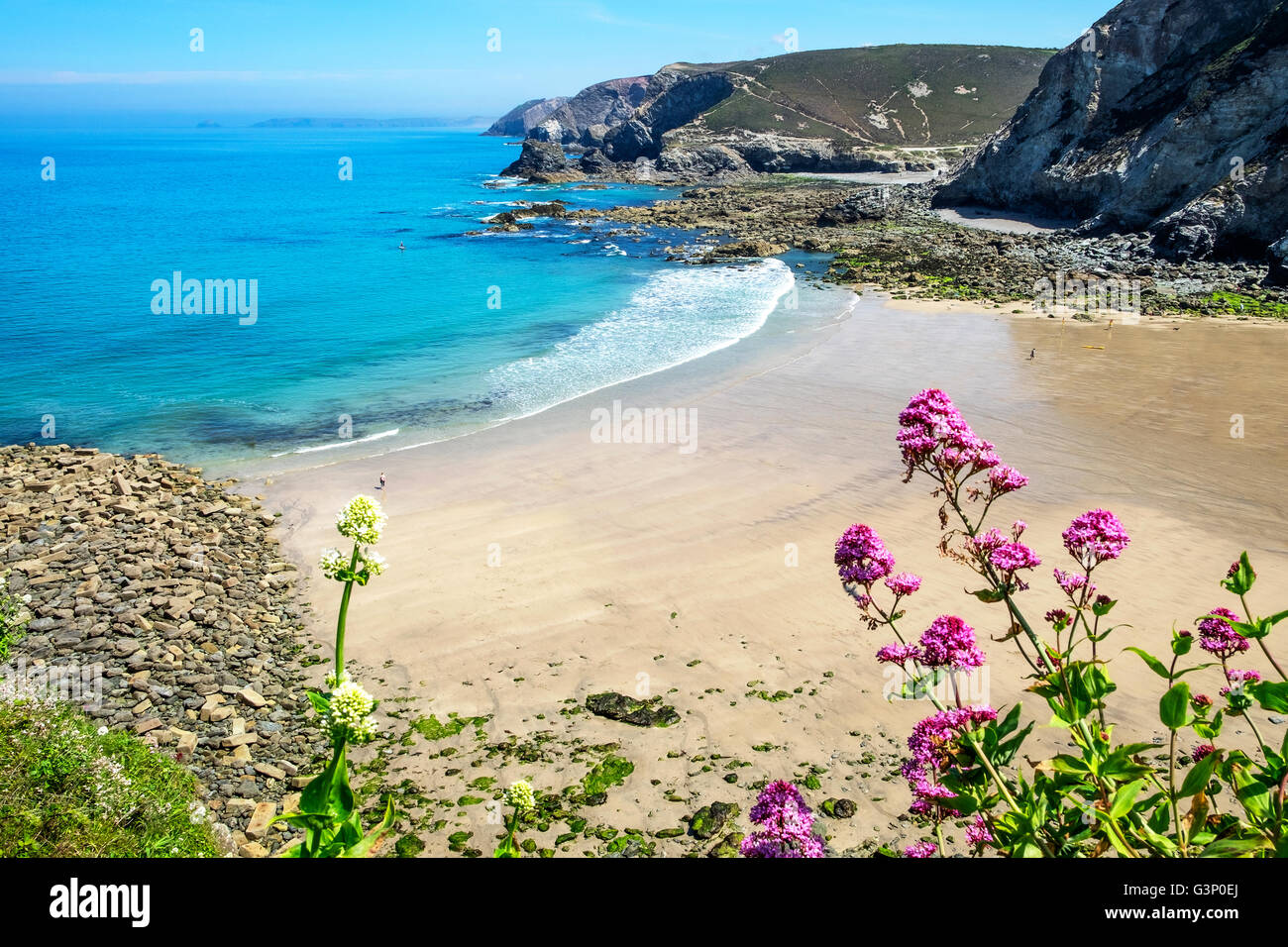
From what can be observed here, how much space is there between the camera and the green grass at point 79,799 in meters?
5.33

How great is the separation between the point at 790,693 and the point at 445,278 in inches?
1523

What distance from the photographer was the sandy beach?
9.07 m

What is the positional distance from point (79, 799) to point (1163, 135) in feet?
192

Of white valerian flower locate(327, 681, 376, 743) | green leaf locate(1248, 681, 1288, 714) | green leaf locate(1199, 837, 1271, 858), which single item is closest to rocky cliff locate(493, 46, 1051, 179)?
green leaf locate(1248, 681, 1288, 714)

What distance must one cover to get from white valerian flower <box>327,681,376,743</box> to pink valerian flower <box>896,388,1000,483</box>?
2325 millimetres

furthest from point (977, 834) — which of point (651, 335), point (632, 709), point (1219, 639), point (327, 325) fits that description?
point (327, 325)

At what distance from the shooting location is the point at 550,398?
24.1m

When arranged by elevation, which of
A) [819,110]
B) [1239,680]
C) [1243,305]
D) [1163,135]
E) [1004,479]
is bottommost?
[1239,680]

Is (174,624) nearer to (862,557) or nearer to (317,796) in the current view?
(317,796)

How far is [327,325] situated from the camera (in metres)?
33.4

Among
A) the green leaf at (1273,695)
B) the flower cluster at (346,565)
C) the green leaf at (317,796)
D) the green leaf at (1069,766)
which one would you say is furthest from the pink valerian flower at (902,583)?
the green leaf at (317,796)

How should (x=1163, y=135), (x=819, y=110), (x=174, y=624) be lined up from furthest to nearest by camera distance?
(x=819, y=110) → (x=1163, y=135) → (x=174, y=624)
